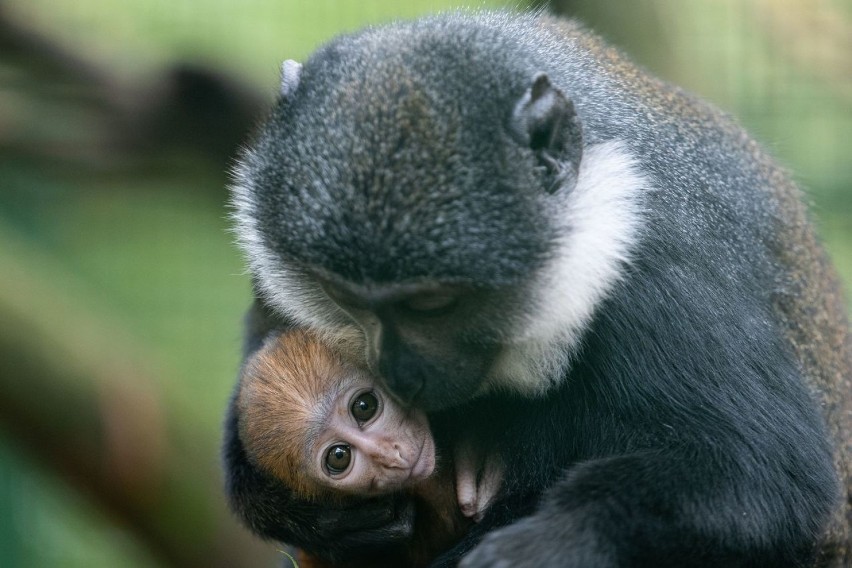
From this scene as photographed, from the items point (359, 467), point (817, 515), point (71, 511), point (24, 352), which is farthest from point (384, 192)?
point (71, 511)

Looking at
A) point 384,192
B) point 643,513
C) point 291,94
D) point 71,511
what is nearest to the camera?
point 384,192

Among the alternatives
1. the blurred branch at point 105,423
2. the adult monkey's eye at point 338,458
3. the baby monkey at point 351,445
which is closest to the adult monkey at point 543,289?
the baby monkey at point 351,445

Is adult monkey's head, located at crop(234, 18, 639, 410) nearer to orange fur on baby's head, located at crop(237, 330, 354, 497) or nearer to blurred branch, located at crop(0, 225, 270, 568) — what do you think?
orange fur on baby's head, located at crop(237, 330, 354, 497)

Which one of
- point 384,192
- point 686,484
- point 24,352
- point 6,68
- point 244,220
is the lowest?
point 24,352

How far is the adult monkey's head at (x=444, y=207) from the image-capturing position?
3.64 meters

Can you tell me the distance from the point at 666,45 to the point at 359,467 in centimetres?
525

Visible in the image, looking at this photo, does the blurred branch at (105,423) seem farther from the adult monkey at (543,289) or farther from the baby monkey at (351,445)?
the adult monkey at (543,289)

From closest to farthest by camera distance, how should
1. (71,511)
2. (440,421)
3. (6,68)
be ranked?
(440,421)
(6,68)
(71,511)

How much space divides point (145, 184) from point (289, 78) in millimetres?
4712

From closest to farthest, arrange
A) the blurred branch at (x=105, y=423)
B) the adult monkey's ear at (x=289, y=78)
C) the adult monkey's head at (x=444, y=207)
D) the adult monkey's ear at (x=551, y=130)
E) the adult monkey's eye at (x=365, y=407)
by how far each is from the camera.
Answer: the adult monkey's head at (x=444, y=207)
the adult monkey's ear at (x=551, y=130)
the adult monkey's ear at (x=289, y=78)
the adult monkey's eye at (x=365, y=407)
the blurred branch at (x=105, y=423)

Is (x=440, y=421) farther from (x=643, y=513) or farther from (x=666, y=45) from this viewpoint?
(x=666, y=45)

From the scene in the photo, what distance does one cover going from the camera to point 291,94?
4.18 meters

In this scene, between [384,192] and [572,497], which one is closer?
[384,192]

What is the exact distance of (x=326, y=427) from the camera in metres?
4.48
